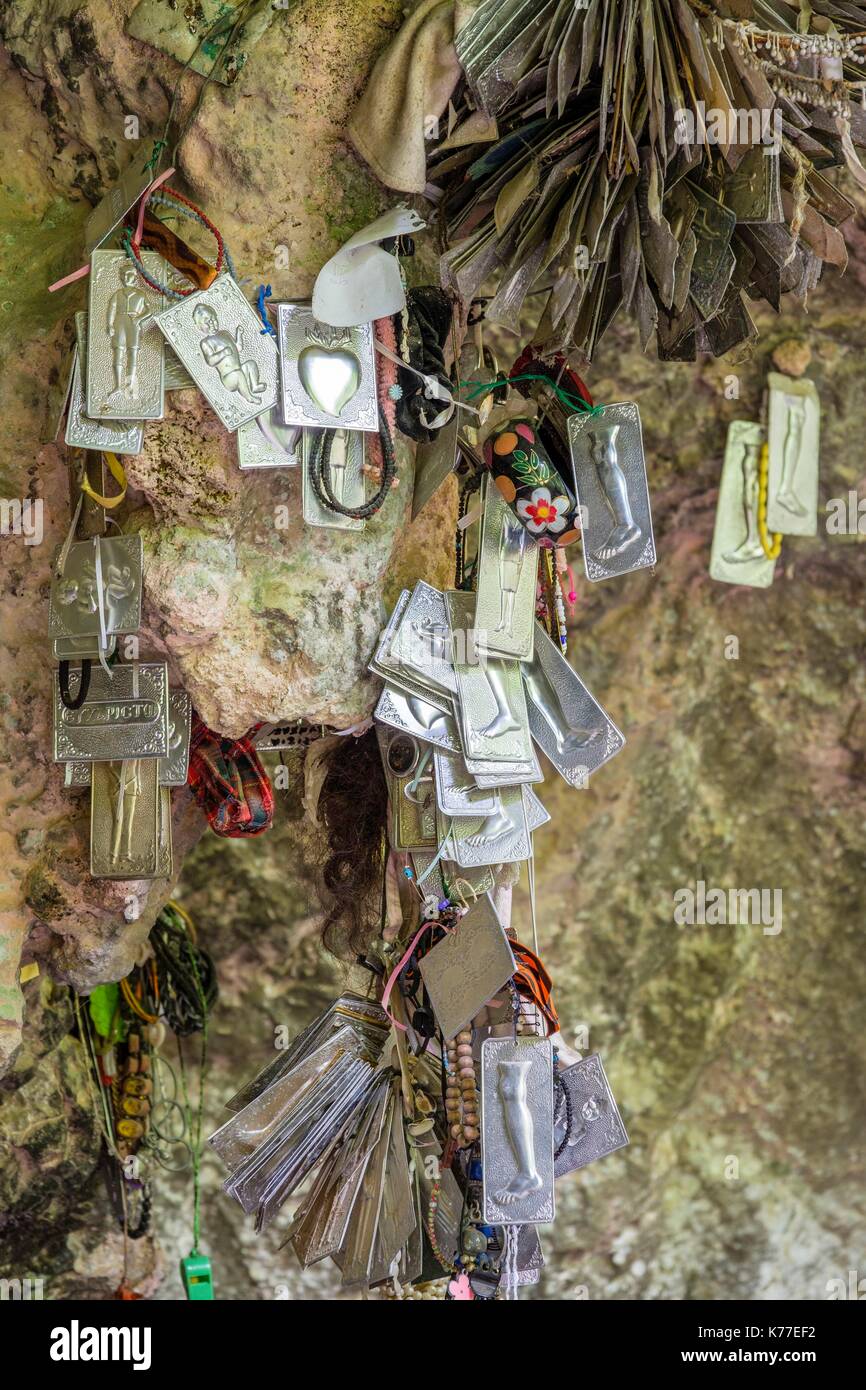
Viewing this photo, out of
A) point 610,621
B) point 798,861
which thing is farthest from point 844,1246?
point 610,621

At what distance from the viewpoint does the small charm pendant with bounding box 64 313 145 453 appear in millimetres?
2043

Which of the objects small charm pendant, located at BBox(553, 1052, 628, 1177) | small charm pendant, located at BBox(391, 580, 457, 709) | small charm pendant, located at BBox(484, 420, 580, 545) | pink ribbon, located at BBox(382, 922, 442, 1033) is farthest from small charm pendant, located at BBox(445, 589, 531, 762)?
small charm pendant, located at BBox(553, 1052, 628, 1177)

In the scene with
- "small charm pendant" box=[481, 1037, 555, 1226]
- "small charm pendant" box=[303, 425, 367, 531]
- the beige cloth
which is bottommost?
"small charm pendant" box=[481, 1037, 555, 1226]

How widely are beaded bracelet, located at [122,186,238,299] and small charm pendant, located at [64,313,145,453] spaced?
0.34ft

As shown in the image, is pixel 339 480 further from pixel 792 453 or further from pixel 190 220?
pixel 792 453

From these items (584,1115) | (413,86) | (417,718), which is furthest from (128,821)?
(413,86)

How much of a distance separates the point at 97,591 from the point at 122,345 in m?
0.33

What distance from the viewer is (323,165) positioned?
206 centimetres

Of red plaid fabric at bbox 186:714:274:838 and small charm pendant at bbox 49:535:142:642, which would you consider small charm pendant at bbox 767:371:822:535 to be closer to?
red plaid fabric at bbox 186:714:274:838

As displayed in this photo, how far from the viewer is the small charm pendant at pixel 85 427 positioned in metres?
2.04

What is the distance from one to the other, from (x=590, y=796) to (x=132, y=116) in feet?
6.16

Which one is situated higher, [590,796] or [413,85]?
[413,85]

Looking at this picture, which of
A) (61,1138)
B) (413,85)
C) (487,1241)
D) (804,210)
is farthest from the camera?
(61,1138)
